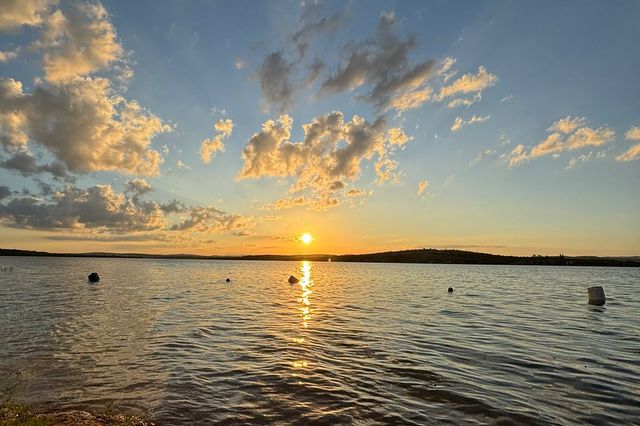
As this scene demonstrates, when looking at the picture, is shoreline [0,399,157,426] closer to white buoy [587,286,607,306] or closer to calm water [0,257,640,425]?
calm water [0,257,640,425]

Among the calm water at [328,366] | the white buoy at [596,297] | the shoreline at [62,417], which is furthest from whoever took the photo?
the white buoy at [596,297]

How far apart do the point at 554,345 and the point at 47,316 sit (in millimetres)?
34274

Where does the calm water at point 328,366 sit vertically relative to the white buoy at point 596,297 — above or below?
below

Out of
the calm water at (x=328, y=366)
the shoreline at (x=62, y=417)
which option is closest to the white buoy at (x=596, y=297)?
the calm water at (x=328, y=366)

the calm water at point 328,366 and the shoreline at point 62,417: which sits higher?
the shoreline at point 62,417

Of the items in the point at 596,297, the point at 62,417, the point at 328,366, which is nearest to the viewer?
the point at 62,417

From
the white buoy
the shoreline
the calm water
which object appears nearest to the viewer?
the shoreline

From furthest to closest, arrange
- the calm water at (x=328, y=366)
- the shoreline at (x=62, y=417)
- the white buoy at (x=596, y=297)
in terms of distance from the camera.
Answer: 1. the white buoy at (x=596, y=297)
2. the calm water at (x=328, y=366)
3. the shoreline at (x=62, y=417)

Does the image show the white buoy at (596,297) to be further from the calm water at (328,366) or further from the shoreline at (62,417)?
the shoreline at (62,417)

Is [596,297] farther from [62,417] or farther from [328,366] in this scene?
[62,417]

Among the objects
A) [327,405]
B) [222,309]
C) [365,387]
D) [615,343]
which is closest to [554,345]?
[615,343]

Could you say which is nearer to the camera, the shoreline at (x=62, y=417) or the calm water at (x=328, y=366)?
the shoreline at (x=62, y=417)

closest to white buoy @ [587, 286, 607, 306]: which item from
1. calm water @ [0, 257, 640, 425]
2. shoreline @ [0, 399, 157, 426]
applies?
calm water @ [0, 257, 640, 425]

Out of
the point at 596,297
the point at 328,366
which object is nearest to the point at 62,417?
the point at 328,366
